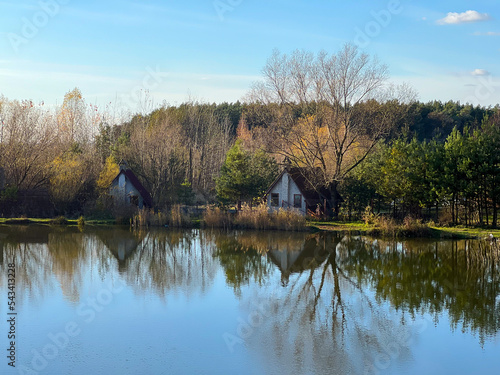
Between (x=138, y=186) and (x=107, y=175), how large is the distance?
2.57 metres

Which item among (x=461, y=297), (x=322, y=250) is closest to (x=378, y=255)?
(x=322, y=250)

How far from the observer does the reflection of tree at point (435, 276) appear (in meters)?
14.5

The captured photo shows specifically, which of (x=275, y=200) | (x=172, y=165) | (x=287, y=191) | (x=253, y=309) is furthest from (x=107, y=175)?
(x=253, y=309)

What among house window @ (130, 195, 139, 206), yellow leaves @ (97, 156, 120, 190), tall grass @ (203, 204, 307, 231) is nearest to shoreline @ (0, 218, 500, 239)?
tall grass @ (203, 204, 307, 231)

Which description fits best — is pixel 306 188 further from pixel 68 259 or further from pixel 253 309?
pixel 253 309

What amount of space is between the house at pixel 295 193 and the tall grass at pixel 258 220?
609 centimetres

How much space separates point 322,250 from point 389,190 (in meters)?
Answer: 11.3

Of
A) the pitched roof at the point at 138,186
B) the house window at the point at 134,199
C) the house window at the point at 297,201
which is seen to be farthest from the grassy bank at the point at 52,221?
the house window at the point at 297,201

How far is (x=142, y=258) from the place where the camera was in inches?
Answer: 885

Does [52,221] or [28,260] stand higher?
[52,221]

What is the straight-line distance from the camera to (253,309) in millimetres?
14523

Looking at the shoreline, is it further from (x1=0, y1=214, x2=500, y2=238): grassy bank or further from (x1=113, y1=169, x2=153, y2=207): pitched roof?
(x1=113, y1=169, x2=153, y2=207): pitched roof

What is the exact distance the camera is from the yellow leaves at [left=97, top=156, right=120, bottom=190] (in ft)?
130

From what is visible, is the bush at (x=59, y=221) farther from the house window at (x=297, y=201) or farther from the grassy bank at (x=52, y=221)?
the house window at (x=297, y=201)
